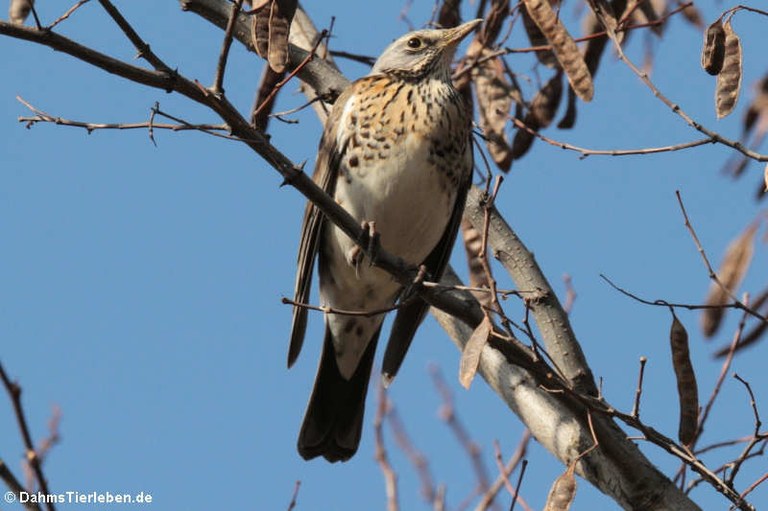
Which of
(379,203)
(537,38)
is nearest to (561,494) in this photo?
(379,203)

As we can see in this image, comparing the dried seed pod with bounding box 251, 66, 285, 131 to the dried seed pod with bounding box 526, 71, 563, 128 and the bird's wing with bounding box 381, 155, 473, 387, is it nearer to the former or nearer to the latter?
the bird's wing with bounding box 381, 155, 473, 387

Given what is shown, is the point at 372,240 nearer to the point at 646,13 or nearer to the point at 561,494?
the point at 561,494

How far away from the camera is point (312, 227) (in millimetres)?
5246

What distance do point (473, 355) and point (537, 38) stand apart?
2491 millimetres

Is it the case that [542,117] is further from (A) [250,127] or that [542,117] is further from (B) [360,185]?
(A) [250,127]

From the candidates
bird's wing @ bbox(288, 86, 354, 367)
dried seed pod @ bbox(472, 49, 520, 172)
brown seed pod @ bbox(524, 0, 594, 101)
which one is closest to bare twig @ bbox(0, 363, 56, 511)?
brown seed pod @ bbox(524, 0, 594, 101)

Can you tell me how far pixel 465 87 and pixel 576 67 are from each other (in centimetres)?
171

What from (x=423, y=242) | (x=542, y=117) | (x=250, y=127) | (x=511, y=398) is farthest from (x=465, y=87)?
(x=250, y=127)

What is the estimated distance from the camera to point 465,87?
230 inches

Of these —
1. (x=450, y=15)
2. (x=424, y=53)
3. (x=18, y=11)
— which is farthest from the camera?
(x=450, y=15)

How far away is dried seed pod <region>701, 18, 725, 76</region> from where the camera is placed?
11.9ft

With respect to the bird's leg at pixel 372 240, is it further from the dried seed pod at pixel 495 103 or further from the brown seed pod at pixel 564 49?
the dried seed pod at pixel 495 103

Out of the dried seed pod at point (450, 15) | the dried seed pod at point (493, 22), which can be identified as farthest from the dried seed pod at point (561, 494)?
the dried seed pod at point (450, 15)

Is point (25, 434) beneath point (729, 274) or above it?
beneath
